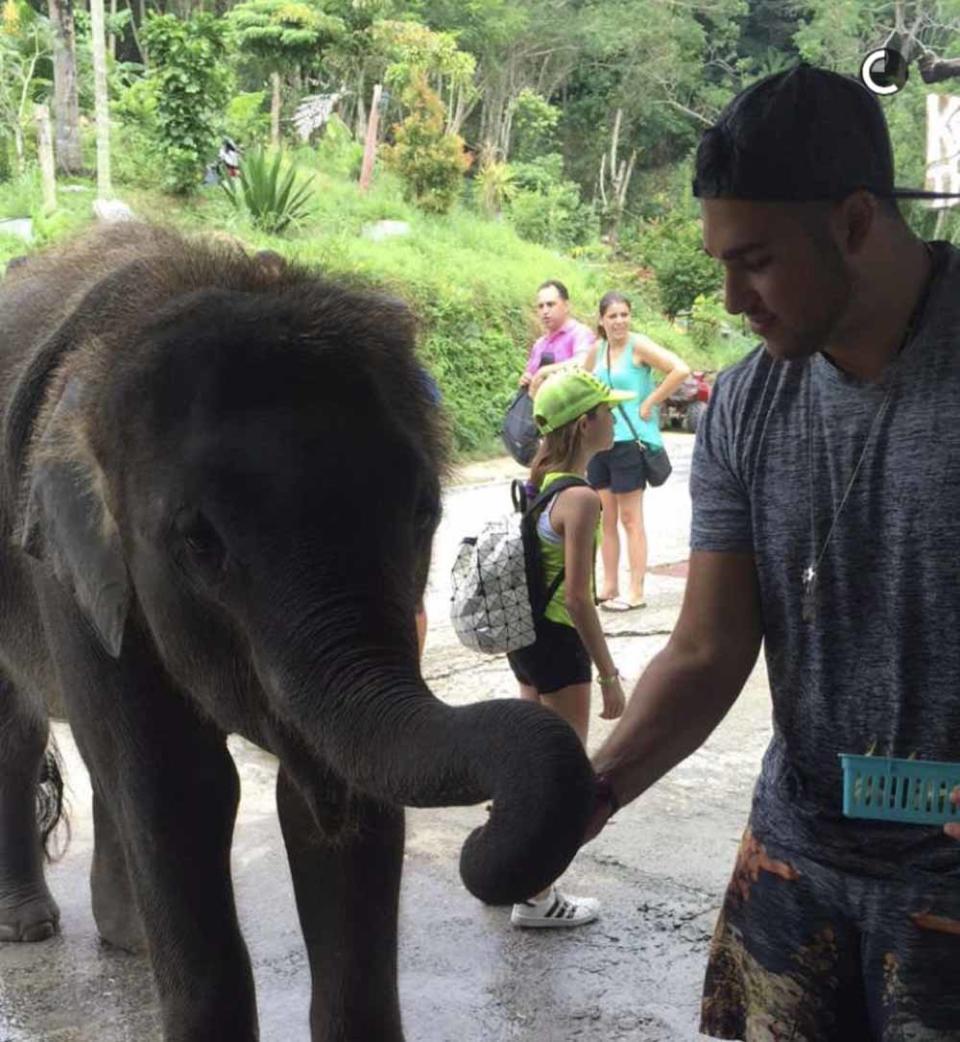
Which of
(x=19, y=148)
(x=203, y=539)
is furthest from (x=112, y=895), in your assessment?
(x=19, y=148)

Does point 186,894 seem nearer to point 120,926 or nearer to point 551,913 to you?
point 120,926

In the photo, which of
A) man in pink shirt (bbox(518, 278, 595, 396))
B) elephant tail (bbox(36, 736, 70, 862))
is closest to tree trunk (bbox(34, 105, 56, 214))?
man in pink shirt (bbox(518, 278, 595, 396))

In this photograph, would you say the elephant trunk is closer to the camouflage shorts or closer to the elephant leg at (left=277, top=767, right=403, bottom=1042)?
the camouflage shorts

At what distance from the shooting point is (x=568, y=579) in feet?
15.6

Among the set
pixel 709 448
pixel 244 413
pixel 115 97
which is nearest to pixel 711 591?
pixel 709 448

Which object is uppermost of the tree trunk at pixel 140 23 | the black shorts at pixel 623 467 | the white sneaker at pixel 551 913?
the tree trunk at pixel 140 23

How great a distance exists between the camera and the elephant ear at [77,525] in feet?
10.5

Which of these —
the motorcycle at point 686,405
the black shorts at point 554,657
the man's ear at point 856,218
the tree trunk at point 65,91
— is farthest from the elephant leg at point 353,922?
the tree trunk at point 65,91

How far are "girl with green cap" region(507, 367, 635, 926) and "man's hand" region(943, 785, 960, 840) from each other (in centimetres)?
264

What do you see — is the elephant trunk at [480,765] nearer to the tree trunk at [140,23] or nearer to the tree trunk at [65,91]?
the tree trunk at [65,91]

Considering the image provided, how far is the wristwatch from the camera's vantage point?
7.86 feet

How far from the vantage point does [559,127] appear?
4569cm

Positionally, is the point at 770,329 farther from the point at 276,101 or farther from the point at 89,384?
the point at 276,101

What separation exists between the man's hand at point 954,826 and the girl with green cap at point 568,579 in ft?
8.65
